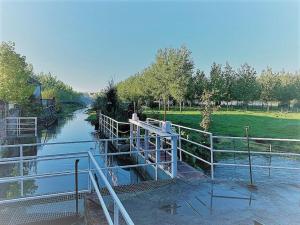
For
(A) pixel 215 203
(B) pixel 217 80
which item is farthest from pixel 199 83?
(A) pixel 215 203

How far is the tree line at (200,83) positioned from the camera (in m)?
24.6

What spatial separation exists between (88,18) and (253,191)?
4.20 meters

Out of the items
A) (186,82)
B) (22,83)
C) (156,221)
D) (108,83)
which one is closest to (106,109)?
(108,83)

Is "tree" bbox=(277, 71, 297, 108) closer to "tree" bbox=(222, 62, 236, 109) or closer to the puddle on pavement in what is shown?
"tree" bbox=(222, 62, 236, 109)

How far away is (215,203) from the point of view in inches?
157

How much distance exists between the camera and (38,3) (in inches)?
193

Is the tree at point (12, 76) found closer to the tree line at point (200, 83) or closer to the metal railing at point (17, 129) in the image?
the metal railing at point (17, 129)

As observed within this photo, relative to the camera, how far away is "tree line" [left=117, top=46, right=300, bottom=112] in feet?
80.7

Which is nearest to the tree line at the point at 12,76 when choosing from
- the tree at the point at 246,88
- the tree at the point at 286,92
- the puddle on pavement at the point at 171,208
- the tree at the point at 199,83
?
the puddle on pavement at the point at 171,208

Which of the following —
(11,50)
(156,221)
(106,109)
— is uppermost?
(11,50)

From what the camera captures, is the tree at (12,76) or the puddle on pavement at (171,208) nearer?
the puddle on pavement at (171,208)

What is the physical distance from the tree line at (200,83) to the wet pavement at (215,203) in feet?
64.1

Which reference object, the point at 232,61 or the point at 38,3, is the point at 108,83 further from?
the point at 232,61

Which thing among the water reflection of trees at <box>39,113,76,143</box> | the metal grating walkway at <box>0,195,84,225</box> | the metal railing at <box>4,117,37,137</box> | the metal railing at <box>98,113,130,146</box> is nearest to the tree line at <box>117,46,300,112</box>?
the water reflection of trees at <box>39,113,76,143</box>
